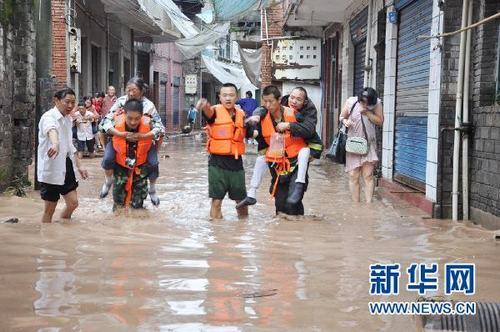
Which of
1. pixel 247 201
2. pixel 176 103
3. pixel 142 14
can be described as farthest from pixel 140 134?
pixel 176 103

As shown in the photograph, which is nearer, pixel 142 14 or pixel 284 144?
pixel 284 144

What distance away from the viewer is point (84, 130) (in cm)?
1592

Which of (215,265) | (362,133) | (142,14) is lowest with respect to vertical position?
(215,265)

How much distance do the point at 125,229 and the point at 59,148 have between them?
0.99 m

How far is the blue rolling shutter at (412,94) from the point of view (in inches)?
368

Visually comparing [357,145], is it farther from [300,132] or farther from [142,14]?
[142,14]

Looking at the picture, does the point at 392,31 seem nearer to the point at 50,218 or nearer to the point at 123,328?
the point at 50,218

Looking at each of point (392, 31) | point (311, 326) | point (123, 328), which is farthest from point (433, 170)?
point (123, 328)

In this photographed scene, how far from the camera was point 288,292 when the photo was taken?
15.0ft

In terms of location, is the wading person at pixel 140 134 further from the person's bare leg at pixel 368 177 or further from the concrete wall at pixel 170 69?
the concrete wall at pixel 170 69

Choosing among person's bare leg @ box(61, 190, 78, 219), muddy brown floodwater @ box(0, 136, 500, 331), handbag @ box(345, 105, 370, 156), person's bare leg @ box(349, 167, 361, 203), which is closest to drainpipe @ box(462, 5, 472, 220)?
muddy brown floodwater @ box(0, 136, 500, 331)

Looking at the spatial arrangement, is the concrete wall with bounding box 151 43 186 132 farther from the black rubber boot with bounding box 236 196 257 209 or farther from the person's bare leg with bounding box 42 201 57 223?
the person's bare leg with bounding box 42 201 57 223

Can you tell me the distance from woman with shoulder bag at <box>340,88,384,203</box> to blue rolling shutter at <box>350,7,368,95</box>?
5.20m

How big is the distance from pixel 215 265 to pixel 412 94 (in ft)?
18.4
